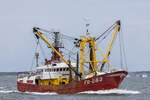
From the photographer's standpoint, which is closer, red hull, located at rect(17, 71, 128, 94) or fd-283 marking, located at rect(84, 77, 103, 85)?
red hull, located at rect(17, 71, 128, 94)

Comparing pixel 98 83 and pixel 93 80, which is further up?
pixel 93 80

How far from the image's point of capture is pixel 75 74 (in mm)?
55031

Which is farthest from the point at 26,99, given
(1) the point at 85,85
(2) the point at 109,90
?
(2) the point at 109,90

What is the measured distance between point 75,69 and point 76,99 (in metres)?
12.1

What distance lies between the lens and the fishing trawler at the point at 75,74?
5098 centimetres

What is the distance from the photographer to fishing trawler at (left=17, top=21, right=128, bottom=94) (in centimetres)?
5098

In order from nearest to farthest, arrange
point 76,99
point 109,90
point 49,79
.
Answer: point 76,99 → point 109,90 → point 49,79

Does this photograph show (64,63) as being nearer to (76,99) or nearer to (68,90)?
(68,90)

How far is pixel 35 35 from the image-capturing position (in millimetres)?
60344

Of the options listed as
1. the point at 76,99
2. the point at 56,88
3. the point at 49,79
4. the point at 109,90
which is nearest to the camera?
the point at 76,99

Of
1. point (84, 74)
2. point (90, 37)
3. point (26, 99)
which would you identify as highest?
point (90, 37)

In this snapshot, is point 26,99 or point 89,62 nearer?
point 26,99

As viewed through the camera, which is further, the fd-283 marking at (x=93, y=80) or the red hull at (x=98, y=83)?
the fd-283 marking at (x=93, y=80)

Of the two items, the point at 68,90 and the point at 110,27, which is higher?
the point at 110,27
